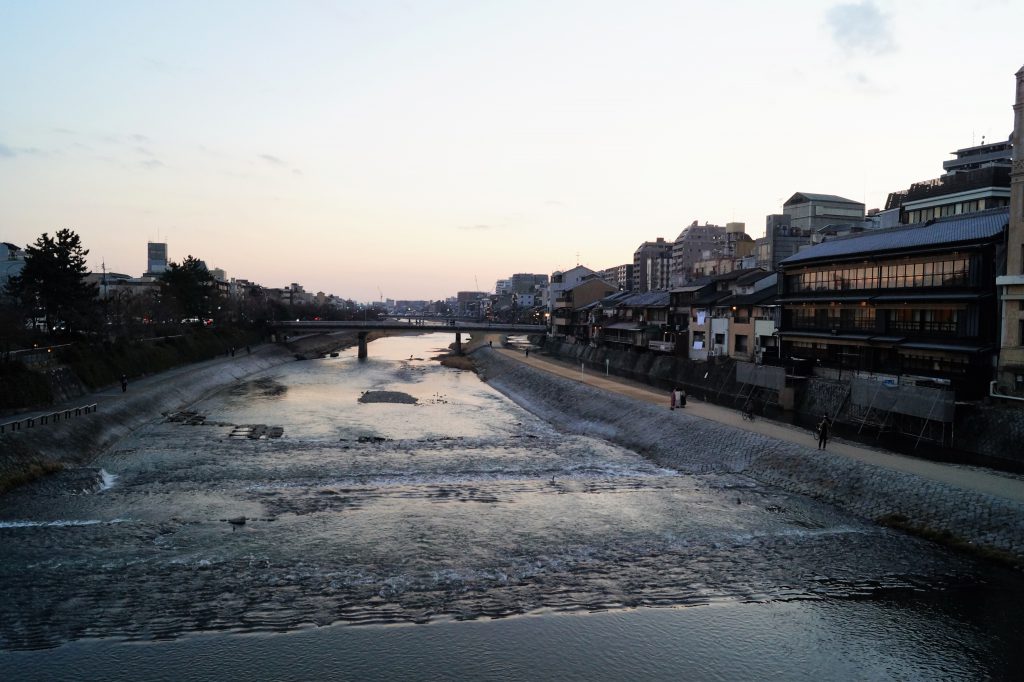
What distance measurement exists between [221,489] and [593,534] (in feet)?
40.4

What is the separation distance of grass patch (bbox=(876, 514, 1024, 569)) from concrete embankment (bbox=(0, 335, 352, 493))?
2652cm

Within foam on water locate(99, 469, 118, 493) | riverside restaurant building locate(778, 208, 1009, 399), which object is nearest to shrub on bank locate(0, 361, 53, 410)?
foam on water locate(99, 469, 118, 493)

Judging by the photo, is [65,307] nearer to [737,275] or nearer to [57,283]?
[57,283]

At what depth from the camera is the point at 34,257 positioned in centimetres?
4016

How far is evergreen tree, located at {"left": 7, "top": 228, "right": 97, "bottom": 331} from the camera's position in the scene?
133ft

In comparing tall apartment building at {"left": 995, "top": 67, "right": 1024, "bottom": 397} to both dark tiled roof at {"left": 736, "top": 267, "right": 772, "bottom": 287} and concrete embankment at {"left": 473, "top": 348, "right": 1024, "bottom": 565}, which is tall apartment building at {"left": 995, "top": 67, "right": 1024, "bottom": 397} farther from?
dark tiled roof at {"left": 736, "top": 267, "right": 772, "bottom": 287}

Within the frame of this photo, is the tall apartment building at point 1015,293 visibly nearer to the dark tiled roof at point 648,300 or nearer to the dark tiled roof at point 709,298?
the dark tiled roof at point 709,298

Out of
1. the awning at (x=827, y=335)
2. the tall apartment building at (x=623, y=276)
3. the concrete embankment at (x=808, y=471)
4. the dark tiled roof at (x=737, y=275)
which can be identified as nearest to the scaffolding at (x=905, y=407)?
the awning at (x=827, y=335)

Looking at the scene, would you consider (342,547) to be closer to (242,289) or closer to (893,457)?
(893,457)

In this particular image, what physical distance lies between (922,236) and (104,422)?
39.4m

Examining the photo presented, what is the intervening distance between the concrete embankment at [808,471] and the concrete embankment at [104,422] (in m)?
22.0

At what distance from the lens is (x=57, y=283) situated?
134ft

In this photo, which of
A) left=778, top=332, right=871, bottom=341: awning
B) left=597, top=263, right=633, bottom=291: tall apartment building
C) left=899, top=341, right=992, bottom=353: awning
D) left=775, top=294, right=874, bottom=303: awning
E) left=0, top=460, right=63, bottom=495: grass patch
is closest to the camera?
left=0, top=460, right=63, bottom=495: grass patch

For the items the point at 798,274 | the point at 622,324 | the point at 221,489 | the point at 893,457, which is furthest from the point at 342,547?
the point at 622,324
